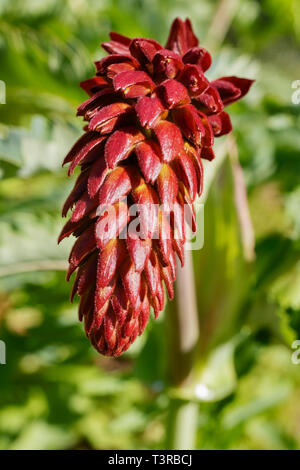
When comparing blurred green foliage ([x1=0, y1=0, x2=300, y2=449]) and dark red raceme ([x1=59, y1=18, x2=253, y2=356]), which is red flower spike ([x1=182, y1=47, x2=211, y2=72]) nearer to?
dark red raceme ([x1=59, y1=18, x2=253, y2=356])

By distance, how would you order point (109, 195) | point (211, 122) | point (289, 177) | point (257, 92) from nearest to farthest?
point (109, 195) < point (211, 122) < point (289, 177) < point (257, 92)

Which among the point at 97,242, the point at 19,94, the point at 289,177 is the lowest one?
the point at 97,242

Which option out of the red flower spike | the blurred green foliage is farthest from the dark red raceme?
the blurred green foliage

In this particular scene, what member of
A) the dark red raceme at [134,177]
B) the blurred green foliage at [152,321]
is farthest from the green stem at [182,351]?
the dark red raceme at [134,177]

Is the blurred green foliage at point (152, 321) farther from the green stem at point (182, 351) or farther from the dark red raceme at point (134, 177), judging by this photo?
the dark red raceme at point (134, 177)

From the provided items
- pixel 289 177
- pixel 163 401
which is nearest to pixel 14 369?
pixel 163 401

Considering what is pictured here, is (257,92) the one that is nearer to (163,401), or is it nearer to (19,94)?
(19,94)
